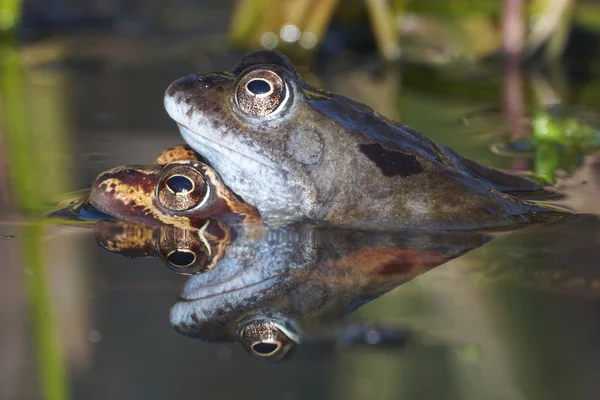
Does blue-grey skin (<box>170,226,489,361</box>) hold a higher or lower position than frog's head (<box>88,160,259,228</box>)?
lower

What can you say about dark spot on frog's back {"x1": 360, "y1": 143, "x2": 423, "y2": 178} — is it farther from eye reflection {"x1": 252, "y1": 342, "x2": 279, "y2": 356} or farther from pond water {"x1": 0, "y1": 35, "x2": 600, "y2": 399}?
eye reflection {"x1": 252, "y1": 342, "x2": 279, "y2": 356}

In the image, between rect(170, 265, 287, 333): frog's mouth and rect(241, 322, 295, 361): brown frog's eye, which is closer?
rect(241, 322, 295, 361): brown frog's eye

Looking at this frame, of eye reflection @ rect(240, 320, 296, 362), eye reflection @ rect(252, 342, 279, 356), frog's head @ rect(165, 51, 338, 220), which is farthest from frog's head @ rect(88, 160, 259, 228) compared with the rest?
eye reflection @ rect(252, 342, 279, 356)

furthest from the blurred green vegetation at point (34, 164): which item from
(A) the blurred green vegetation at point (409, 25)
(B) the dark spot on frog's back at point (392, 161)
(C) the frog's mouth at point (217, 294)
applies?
(A) the blurred green vegetation at point (409, 25)

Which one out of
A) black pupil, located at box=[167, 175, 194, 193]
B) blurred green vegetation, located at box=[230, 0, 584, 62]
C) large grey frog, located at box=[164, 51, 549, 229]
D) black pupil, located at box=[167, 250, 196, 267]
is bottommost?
black pupil, located at box=[167, 250, 196, 267]

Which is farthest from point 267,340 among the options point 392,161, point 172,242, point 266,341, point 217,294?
point 392,161

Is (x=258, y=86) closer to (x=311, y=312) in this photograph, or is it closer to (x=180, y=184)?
(x=180, y=184)
